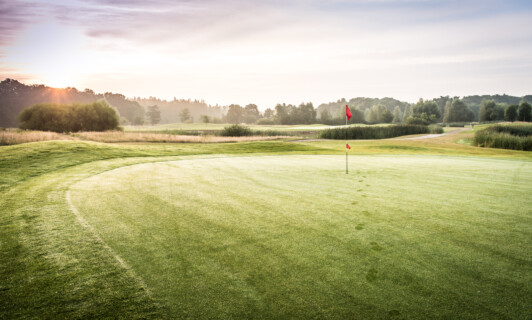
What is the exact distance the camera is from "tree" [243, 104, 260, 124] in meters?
147

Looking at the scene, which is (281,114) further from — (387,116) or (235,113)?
(387,116)

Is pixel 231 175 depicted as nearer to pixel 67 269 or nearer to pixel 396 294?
pixel 67 269

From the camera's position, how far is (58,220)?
515 centimetres

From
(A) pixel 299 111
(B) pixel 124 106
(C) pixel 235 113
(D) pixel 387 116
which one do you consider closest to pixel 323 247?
(D) pixel 387 116

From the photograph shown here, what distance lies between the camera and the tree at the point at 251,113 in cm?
14662

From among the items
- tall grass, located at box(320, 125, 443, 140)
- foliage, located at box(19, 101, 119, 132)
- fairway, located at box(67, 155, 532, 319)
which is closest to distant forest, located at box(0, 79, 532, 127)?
tall grass, located at box(320, 125, 443, 140)

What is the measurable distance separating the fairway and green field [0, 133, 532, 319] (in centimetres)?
2

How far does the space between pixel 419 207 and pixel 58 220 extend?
21.0 ft

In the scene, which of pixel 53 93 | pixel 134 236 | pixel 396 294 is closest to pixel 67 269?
pixel 134 236

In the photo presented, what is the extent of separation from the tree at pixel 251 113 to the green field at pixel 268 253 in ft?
461

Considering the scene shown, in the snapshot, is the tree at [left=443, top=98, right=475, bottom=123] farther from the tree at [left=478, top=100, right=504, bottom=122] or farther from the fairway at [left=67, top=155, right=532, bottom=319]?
the fairway at [left=67, top=155, right=532, bottom=319]

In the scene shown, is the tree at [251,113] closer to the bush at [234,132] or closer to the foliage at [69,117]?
the foliage at [69,117]

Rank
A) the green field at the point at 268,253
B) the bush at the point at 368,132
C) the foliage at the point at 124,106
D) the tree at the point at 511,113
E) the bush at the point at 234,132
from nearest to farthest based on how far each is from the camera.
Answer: the green field at the point at 268,253 < the bush at the point at 234,132 < the bush at the point at 368,132 < the tree at the point at 511,113 < the foliage at the point at 124,106

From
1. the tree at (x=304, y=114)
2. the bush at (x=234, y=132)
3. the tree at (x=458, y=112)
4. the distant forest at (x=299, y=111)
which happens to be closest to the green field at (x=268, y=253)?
the bush at (x=234, y=132)
